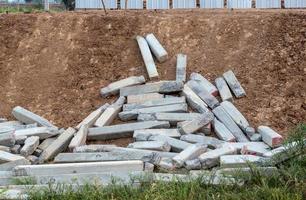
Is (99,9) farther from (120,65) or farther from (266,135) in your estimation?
(266,135)

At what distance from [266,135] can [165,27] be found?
3.36 m

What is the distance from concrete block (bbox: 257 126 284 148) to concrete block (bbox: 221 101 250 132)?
31 cm

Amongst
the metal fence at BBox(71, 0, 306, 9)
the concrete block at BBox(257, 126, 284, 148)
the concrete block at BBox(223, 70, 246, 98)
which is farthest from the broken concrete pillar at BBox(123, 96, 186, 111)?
the metal fence at BBox(71, 0, 306, 9)

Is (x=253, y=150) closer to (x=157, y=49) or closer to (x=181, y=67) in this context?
(x=181, y=67)

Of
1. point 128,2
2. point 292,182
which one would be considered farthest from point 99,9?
point 292,182

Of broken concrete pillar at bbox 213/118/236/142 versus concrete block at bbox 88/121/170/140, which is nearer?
broken concrete pillar at bbox 213/118/236/142

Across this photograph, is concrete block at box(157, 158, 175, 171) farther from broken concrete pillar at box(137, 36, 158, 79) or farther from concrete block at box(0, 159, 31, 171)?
broken concrete pillar at box(137, 36, 158, 79)

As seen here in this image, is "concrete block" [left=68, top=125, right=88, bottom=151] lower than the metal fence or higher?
lower

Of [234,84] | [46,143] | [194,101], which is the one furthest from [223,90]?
[46,143]

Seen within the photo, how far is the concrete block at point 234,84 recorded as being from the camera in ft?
26.7

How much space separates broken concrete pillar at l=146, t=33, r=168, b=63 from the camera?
29.5 ft

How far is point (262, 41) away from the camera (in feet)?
29.5

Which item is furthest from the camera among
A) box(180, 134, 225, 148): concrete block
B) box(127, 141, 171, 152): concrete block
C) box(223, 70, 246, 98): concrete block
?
box(223, 70, 246, 98): concrete block

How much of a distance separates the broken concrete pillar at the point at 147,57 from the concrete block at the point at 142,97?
1.62 ft
